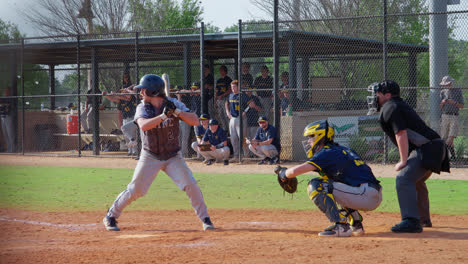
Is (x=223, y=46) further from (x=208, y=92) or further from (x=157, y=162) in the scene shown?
(x=157, y=162)

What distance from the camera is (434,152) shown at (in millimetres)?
5855

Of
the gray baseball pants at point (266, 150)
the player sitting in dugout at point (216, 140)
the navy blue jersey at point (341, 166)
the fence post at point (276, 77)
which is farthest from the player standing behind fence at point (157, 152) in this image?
the fence post at point (276, 77)

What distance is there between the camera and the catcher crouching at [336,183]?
18.5 ft

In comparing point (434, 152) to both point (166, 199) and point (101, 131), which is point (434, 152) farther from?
point (101, 131)

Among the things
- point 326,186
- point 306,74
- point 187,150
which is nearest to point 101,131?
point 187,150

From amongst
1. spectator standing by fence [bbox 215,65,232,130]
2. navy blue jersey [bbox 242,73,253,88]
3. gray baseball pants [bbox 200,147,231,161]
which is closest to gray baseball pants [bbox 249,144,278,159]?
gray baseball pants [bbox 200,147,231,161]

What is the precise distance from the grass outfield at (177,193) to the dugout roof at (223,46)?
5.01m

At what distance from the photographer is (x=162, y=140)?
6277 mm

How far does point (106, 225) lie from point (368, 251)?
3110 millimetres

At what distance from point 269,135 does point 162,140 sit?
854 centimetres

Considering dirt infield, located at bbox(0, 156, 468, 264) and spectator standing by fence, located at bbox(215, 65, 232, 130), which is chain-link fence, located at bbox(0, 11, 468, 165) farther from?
dirt infield, located at bbox(0, 156, 468, 264)

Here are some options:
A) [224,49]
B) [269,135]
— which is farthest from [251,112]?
[224,49]

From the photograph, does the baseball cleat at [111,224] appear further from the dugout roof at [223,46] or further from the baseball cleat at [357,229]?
the dugout roof at [223,46]

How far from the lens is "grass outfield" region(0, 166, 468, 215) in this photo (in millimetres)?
8641
